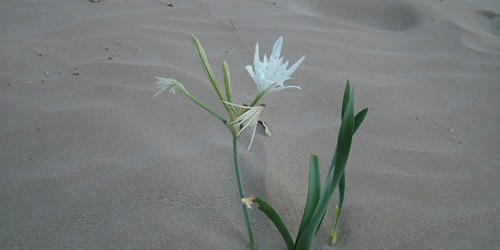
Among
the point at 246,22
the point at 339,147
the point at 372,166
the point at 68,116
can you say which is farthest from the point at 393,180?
the point at 246,22

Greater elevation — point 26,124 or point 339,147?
point 339,147

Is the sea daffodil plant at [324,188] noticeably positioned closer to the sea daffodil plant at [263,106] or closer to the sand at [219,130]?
the sea daffodil plant at [263,106]

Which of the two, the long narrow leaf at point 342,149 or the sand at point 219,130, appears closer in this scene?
the long narrow leaf at point 342,149

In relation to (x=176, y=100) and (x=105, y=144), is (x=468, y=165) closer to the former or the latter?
(x=176, y=100)

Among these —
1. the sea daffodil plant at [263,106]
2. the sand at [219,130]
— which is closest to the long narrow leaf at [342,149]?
the sea daffodil plant at [263,106]

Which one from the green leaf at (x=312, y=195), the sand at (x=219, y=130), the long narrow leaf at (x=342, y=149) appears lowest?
the sand at (x=219, y=130)

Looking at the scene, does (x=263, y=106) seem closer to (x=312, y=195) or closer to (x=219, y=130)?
(x=312, y=195)

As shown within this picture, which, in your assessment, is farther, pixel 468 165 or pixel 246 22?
pixel 246 22

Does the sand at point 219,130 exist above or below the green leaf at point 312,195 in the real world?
below
